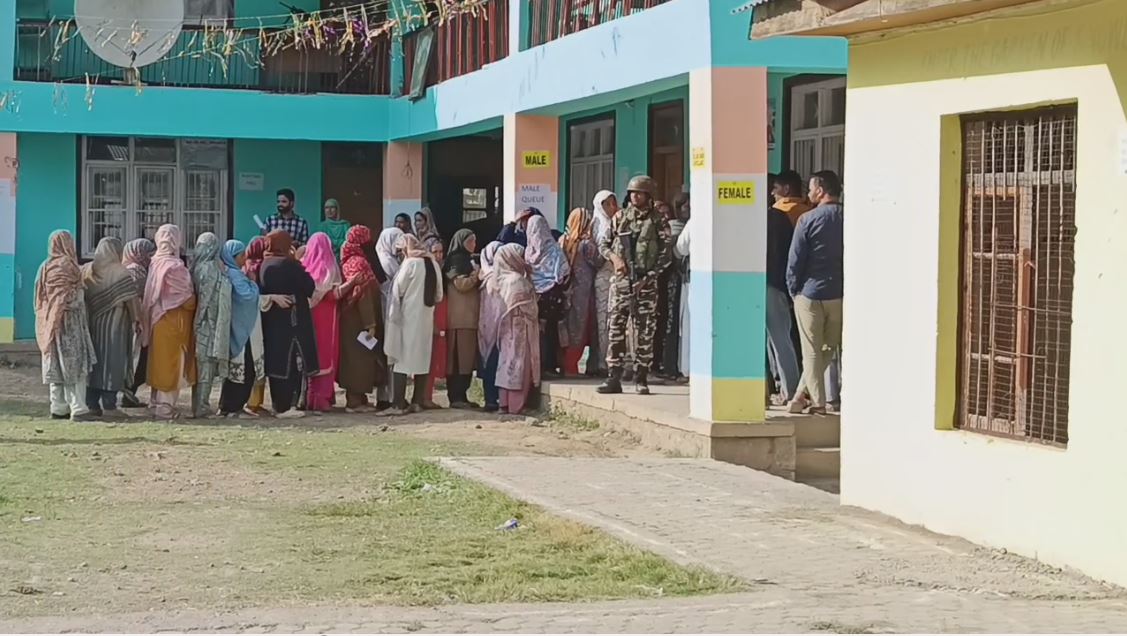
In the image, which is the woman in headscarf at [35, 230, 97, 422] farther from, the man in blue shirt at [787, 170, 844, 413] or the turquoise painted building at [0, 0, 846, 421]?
the man in blue shirt at [787, 170, 844, 413]

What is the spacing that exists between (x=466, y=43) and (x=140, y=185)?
241 inches

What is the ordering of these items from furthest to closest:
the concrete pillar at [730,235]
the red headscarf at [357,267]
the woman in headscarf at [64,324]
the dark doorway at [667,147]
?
the dark doorway at [667,147] → the red headscarf at [357,267] → the woman in headscarf at [64,324] → the concrete pillar at [730,235]

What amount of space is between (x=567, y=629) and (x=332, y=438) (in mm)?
7056

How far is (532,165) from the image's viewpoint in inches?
642

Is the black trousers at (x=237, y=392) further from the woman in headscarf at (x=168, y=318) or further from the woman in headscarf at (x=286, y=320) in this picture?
the woman in headscarf at (x=168, y=318)

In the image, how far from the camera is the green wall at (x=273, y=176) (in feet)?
75.5

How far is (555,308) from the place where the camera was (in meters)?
15.3

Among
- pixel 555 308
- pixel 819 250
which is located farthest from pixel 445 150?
pixel 819 250

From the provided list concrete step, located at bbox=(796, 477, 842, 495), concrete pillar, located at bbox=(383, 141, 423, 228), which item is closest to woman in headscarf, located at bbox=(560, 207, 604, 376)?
concrete step, located at bbox=(796, 477, 842, 495)

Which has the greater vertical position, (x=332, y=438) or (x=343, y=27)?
(x=343, y=27)

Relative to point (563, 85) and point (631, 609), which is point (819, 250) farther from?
point (631, 609)

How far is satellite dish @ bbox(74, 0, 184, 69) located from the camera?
786 inches

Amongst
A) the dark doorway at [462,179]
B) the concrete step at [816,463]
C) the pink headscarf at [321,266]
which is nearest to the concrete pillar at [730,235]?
the concrete step at [816,463]

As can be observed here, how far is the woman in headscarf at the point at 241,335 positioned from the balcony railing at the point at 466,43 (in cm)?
422
